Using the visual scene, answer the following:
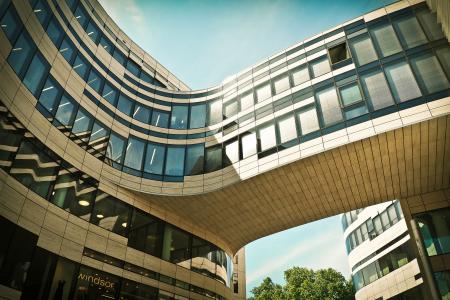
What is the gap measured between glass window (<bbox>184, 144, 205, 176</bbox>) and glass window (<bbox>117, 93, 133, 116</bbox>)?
5.14 m

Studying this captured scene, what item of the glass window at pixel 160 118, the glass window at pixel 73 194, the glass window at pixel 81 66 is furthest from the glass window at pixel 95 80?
the glass window at pixel 73 194

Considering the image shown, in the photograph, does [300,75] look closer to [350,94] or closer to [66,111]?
[350,94]

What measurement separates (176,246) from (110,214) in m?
5.49

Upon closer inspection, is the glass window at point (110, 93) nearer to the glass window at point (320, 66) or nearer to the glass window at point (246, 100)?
the glass window at point (246, 100)

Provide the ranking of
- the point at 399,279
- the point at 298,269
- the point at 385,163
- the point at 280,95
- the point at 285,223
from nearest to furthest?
the point at 385,163
the point at 280,95
the point at 285,223
the point at 399,279
the point at 298,269

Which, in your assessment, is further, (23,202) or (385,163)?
(385,163)

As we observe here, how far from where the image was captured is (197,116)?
24.8 meters

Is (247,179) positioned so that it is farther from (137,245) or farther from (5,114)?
(5,114)

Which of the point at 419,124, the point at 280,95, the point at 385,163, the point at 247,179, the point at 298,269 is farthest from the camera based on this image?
the point at 298,269

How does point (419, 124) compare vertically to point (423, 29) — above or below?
below

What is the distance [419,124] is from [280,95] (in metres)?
8.39

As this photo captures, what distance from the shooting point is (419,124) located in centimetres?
1501

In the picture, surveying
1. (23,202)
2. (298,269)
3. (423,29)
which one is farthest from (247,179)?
(298,269)

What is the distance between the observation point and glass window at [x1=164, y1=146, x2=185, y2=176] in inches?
874
